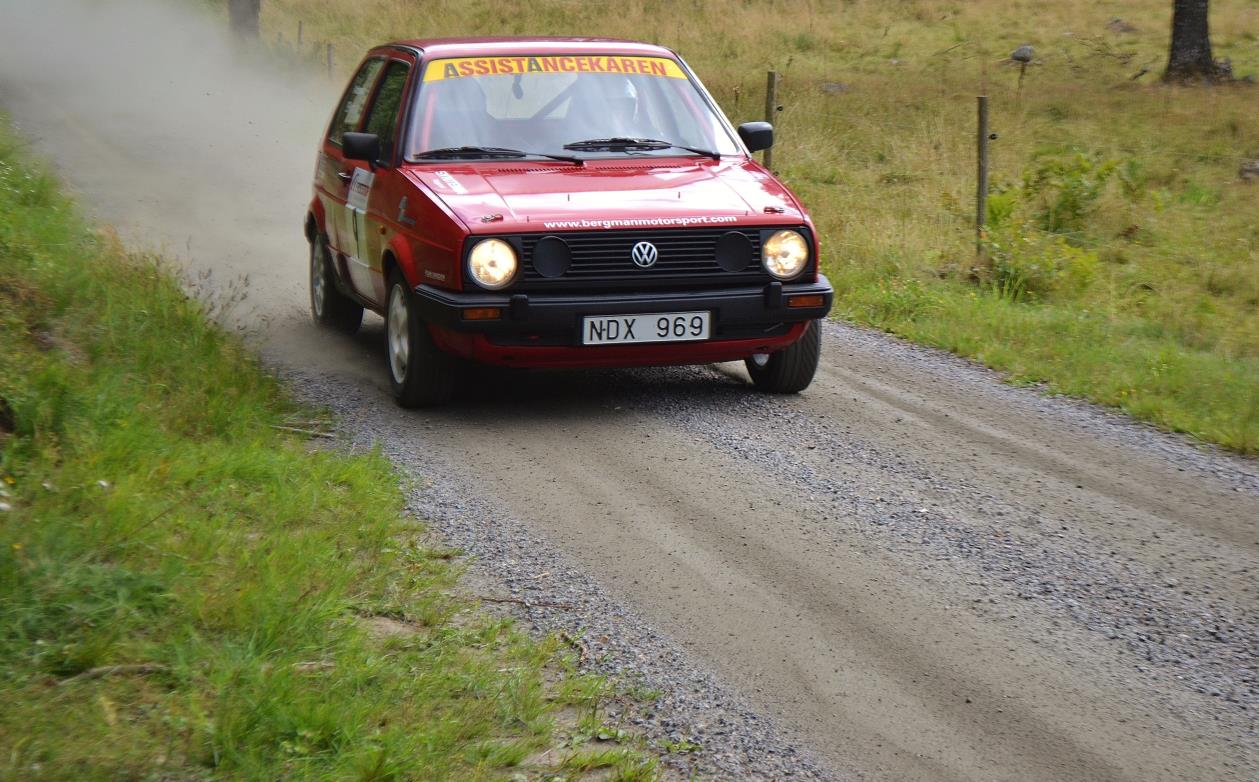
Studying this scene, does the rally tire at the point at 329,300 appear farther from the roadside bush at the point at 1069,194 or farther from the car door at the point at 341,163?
the roadside bush at the point at 1069,194

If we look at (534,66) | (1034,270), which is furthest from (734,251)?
(1034,270)

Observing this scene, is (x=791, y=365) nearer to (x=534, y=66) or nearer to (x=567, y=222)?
(x=567, y=222)

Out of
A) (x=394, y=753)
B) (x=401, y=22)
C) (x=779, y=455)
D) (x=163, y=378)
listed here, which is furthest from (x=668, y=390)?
(x=401, y=22)

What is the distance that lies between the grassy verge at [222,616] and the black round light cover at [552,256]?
1.30 metres

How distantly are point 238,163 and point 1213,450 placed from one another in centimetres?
1464

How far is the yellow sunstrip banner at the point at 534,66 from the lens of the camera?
7.75 meters

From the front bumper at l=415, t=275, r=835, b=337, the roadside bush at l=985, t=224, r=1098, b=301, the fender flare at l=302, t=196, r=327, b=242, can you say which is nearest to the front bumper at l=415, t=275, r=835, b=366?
the front bumper at l=415, t=275, r=835, b=337

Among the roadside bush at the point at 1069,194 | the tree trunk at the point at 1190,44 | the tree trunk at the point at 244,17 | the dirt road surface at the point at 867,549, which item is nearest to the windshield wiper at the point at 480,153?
the dirt road surface at the point at 867,549

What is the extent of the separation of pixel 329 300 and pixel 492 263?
2.77m

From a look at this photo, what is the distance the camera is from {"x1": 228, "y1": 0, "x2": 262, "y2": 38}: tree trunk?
28.7 metres

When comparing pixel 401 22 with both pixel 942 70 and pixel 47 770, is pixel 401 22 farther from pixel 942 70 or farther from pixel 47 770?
pixel 47 770

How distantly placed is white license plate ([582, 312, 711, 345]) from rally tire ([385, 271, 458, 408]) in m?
0.79

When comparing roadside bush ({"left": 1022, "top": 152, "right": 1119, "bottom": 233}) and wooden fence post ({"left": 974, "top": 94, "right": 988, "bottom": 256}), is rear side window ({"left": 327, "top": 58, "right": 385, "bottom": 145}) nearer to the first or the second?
wooden fence post ({"left": 974, "top": 94, "right": 988, "bottom": 256})

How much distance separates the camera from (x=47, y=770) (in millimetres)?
3094
